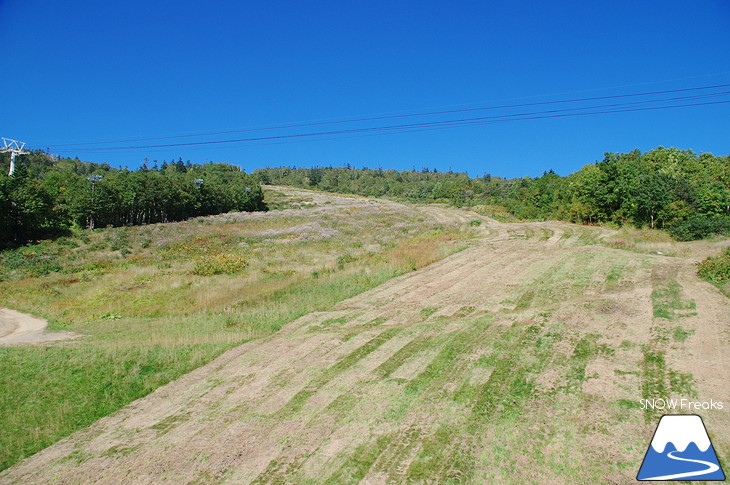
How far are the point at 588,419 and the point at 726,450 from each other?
2.45 m

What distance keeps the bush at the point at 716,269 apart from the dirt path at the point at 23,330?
104 feet

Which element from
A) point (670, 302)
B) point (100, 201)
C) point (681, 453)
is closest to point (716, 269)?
point (670, 302)

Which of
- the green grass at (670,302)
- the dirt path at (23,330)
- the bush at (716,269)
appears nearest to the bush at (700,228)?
the bush at (716,269)

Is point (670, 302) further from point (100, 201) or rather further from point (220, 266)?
point (100, 201)

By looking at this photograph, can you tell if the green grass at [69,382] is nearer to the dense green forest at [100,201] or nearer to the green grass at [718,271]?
the green grass at [718,271]

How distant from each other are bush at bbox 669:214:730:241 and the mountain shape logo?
118 ft

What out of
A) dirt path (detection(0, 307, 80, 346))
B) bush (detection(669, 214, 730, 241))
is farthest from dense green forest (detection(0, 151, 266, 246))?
bush (detection(669, 214, 730, 241))

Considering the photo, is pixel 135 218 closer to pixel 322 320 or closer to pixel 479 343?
pixel 322 320

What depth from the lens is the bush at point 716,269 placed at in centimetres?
2130

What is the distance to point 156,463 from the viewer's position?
9.16 m

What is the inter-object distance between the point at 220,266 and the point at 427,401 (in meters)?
29.8

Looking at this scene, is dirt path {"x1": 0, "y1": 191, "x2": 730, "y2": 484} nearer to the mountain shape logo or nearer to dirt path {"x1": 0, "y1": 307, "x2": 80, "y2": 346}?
the mountain shape logo

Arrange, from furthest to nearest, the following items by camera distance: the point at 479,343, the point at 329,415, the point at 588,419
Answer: the point at 479,343, the point at 329,415, the point at 588,419

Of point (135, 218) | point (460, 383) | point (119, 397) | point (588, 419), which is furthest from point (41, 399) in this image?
point (135, 218)
